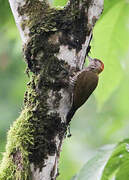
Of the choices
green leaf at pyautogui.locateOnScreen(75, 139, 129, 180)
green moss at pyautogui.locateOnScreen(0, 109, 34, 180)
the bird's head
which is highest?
the bird's head

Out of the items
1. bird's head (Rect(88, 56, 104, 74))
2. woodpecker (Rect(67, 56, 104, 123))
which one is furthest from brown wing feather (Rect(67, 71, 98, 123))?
bird's head (Rect(88, 56, 104, 74))

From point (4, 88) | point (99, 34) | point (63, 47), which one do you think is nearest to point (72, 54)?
point (63, 47)

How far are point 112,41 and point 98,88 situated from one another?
1.42ft

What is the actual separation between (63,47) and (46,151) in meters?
0.62

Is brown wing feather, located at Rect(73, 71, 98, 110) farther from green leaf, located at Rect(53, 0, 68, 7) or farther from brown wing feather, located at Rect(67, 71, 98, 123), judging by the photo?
green leaf, located at Rect(53, 0, 68, 7)

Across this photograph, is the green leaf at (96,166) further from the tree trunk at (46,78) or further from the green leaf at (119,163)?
the tree trunk at (46,78)

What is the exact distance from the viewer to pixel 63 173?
579 centimetres

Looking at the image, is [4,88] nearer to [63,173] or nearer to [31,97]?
[63,173]

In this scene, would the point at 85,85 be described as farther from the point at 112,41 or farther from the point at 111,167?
the point at 111,167

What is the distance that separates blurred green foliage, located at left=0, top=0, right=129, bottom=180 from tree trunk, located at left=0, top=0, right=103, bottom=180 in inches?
11.6

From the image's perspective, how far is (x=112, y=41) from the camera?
3664 mm

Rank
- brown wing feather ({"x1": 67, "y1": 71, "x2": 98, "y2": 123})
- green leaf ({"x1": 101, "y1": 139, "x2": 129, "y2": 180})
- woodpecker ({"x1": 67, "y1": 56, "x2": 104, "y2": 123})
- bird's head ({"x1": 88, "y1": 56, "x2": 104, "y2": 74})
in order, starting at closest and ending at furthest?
green leaf ({"x1": 101, "y1": 139, "x2": 129, "y2": 180}) < woodpecker ({"x1": 67, "y1": 56, "x2": 104, "y2": 123}) < brown wing feather ({"x1": 67, "y1": 71, "x2": 98, "y2": 123}) < bird's head ({"x1": 88, "y1": 56, "x2": 104, "y2": 74})

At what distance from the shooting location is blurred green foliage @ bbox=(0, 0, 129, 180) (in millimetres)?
3611

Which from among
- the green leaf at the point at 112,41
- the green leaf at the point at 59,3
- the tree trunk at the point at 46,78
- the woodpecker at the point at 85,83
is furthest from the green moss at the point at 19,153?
the green leaf at the point at 112,41
